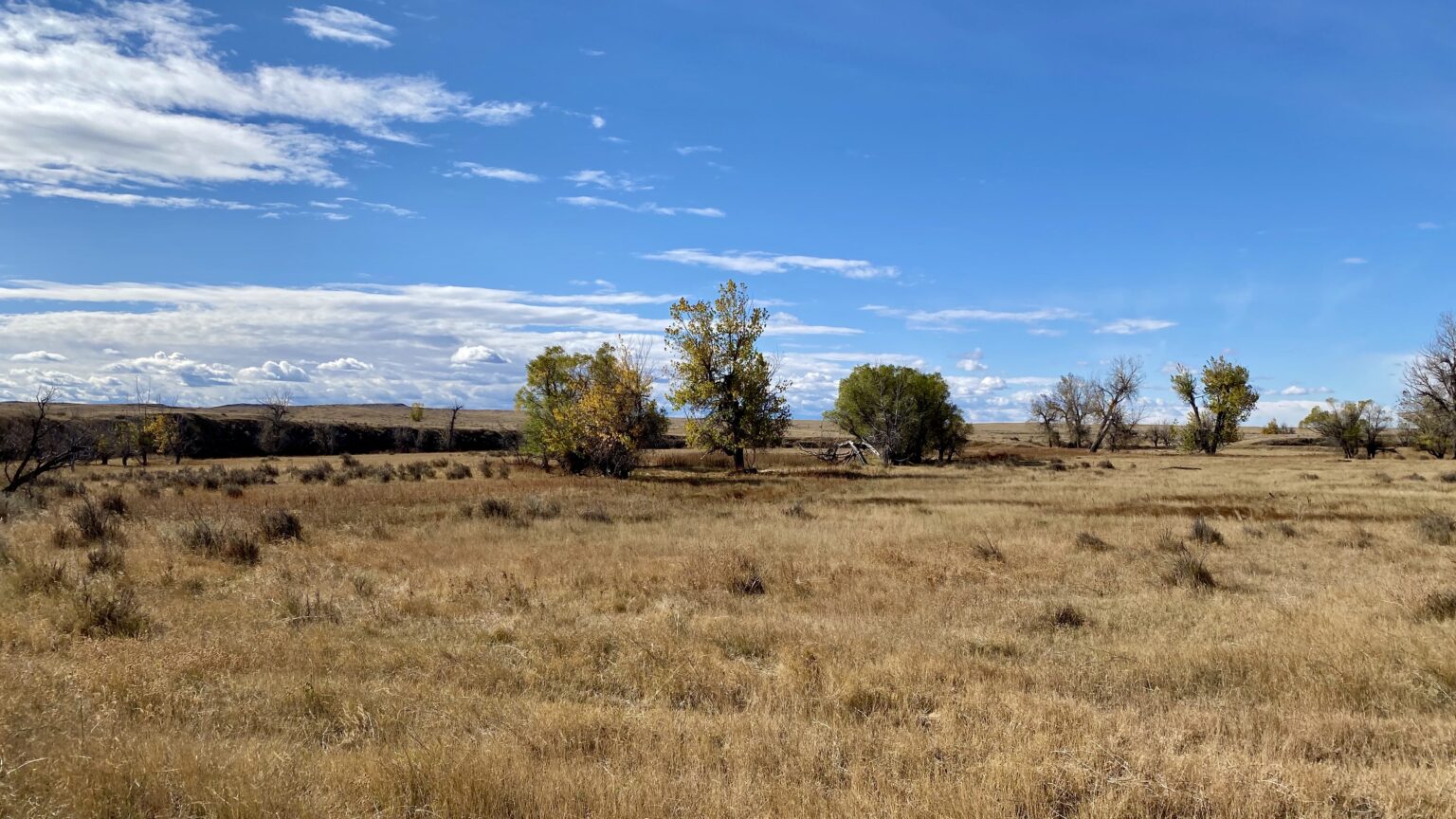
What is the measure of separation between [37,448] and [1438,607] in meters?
41.5

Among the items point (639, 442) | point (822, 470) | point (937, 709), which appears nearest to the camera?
point (937, 709)

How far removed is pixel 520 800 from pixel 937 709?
3.86 metres

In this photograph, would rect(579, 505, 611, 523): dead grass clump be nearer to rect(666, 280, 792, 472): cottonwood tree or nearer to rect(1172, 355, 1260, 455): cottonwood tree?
rect(666, 280, 792, 472): cottonwood tree

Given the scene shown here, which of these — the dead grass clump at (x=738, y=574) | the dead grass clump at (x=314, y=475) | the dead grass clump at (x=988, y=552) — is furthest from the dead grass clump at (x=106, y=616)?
the dead grass clump at (x=314, y=475)

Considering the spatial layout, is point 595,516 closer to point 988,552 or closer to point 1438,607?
point 988,552

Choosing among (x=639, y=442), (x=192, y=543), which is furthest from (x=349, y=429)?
(x=192, y=543)

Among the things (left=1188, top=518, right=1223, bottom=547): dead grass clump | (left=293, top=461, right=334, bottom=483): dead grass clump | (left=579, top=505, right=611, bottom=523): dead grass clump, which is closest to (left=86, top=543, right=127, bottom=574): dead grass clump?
(left=579, top=505, right=611, bottom=523): dead grass clump

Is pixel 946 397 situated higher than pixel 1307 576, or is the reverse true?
pixel 946 397

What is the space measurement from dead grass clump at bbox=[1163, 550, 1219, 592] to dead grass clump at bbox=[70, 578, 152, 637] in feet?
49.9

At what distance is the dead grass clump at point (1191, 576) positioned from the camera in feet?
43.0

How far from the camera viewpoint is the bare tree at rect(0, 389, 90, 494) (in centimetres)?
2509

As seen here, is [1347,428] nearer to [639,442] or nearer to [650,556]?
[639,442]

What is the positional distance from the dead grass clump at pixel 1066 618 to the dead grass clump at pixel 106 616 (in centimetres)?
1149

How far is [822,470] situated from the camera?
50188mm
